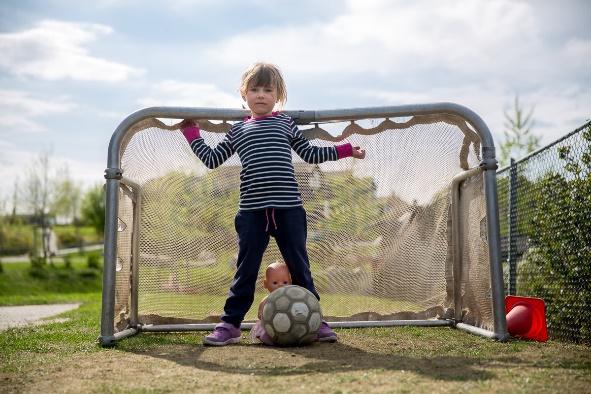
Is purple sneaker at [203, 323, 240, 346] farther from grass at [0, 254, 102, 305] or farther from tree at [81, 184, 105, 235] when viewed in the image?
tree at [81, 184, 105, 235]

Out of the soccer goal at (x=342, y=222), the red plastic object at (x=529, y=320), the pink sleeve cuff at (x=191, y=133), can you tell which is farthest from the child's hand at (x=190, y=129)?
the red plastic object at (x=529, y=320)

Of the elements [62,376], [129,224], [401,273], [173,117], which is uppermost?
[173,117]

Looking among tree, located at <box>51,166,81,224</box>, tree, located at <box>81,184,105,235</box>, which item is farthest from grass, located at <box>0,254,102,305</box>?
tree, located at <box>81,184,105,235</box>

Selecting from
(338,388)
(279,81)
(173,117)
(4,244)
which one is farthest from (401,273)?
(4,244)

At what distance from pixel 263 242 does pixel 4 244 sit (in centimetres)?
3113

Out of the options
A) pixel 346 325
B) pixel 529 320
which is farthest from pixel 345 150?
pixel 529 320

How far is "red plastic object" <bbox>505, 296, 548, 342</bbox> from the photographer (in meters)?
4.11

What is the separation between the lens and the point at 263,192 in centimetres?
413

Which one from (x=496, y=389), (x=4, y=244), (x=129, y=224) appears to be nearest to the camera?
(x=496, y=389)

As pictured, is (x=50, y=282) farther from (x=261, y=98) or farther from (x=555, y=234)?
(x=555, y=234)

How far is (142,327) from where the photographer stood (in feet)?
15.6

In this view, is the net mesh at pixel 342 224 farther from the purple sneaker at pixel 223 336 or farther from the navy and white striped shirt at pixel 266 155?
the purple sneaker at pixel 223 336

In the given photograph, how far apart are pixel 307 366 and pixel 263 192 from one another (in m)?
1.33

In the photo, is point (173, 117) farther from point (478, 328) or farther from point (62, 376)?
point (478, 328)
